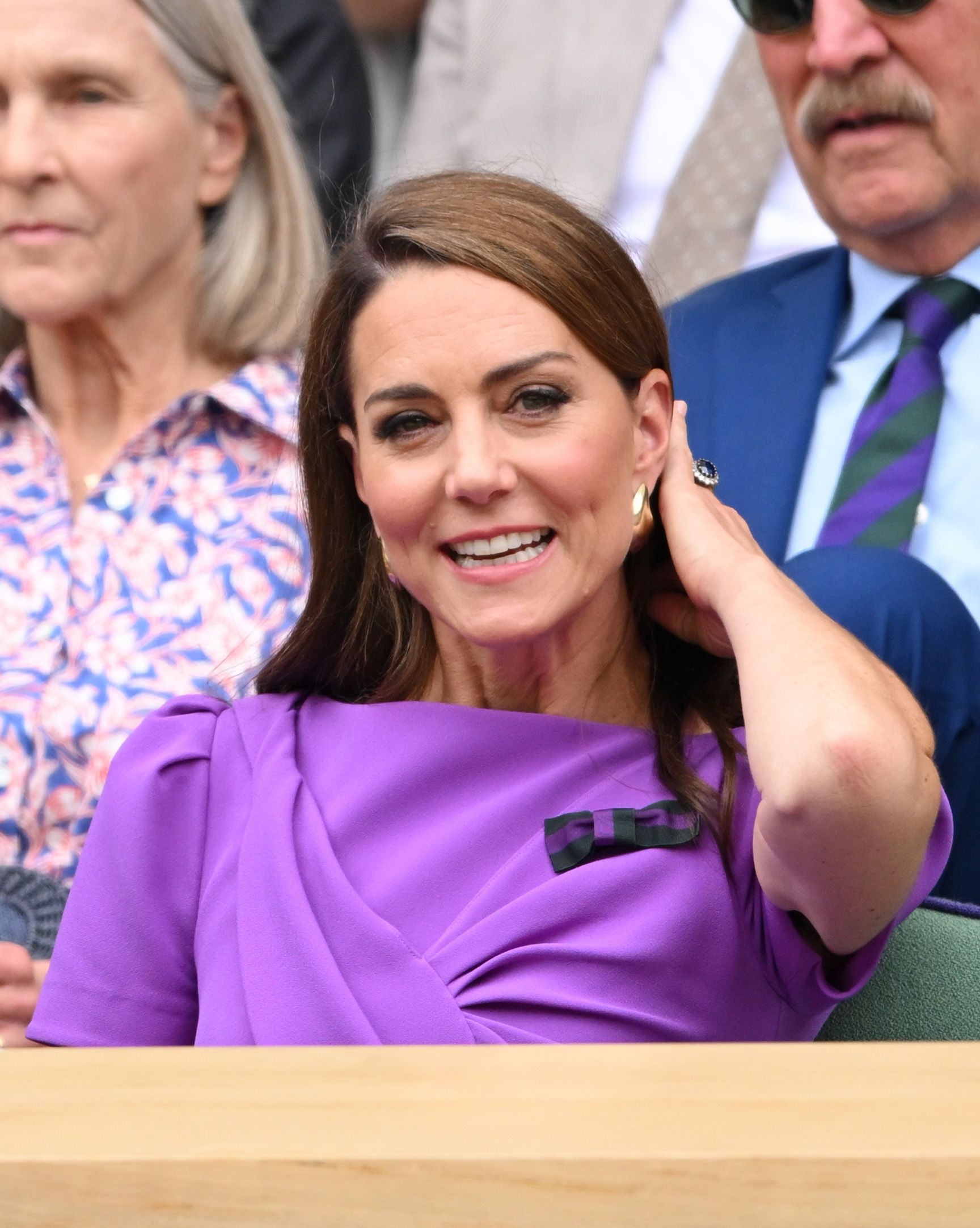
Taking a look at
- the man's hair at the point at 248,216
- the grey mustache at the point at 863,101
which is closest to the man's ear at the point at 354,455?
the man's hair at the point at 248,216

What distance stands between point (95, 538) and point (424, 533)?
2.49 ft

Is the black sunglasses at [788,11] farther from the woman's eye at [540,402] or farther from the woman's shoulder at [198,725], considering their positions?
the woman's shoulder at [198,725]

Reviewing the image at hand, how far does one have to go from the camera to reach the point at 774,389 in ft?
7.44

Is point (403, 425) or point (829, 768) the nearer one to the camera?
point (829, 768)

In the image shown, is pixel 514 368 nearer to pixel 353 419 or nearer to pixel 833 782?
pixel 353 419

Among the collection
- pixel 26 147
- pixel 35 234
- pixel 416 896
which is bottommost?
pixel 416 896

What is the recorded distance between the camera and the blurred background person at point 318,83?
267cm

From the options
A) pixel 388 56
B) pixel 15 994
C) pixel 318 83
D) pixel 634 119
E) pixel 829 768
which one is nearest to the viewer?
pixel 829 768

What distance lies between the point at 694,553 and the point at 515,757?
235 mm

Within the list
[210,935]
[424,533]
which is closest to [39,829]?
[210,935]

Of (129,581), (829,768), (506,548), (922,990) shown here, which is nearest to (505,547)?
(506,548)

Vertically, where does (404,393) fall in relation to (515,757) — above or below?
above

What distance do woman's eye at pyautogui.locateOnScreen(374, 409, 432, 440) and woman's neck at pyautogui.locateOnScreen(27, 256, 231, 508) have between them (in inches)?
31.6

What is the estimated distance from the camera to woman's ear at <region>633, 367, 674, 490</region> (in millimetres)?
1580
